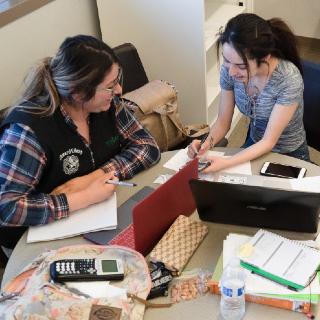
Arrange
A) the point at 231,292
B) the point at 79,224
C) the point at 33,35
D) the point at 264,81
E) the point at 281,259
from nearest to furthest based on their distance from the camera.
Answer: the point at 231,292, the point at 281,259, the point at 79,224, the point at 264,81, the point at 33,35

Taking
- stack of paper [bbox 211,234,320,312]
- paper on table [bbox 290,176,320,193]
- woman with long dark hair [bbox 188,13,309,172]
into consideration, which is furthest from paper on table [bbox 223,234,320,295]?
woman with long dark hair [bbox 188,13,309,172]

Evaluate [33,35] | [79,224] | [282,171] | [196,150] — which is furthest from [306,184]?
[33,35]

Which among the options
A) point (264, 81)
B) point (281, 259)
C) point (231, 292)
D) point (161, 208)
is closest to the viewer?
point (231, 292)

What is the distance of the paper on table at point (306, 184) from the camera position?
157 cm

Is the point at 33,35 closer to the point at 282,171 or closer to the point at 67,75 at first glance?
the point at 67,75

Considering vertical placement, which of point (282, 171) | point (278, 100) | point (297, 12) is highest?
point (278, 100)

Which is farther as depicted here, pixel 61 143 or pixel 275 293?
pixel 61 143

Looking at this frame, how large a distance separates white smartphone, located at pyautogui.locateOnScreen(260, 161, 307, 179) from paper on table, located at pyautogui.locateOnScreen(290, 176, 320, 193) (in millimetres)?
26

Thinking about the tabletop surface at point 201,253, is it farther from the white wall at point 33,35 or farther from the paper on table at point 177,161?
the white wall at point 33,35

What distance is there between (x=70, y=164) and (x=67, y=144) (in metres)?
0.07

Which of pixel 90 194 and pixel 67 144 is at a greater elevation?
pixel 67 144

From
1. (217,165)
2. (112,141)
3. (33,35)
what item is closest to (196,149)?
(217,165)

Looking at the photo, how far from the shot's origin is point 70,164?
1.67 m

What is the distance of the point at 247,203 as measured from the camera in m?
1.35
